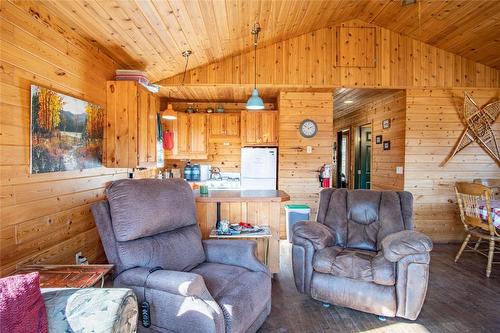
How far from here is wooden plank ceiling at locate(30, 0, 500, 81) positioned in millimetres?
2565

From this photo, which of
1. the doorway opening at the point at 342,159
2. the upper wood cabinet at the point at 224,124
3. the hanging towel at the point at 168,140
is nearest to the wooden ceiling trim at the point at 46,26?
the hanging towel at the point at 168,140

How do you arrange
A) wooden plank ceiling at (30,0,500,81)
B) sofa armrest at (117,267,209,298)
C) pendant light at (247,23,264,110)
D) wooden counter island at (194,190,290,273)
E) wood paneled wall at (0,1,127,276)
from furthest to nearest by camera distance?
pendant light at (247,23,264,110)
wooden counter island at (194,190,290,273)
wooden plank ceiling at (30,0,500,81)
wood paneled wall at (0,1,127,276)
sofa armrest at (117,267,209,298)

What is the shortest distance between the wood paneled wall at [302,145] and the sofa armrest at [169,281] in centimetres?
335

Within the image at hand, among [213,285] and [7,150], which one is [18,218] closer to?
[7,150]

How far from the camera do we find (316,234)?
2.60 metres

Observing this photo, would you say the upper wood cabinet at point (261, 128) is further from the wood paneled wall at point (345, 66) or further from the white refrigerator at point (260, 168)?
the wood paneled wall at point (345, 66)

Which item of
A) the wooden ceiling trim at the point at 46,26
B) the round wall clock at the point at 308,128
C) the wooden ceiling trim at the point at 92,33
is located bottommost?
the round wall clock at the point at 308,128

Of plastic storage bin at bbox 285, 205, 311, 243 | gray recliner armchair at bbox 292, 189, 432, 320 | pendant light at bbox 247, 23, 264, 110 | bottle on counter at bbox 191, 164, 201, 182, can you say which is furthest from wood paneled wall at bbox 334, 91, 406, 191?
bottle on counter at bbox 191, 164, 201, 182

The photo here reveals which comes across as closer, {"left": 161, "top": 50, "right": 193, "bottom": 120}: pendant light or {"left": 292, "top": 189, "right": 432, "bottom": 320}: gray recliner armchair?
{"left": 292, "top": 189, "right": 432, "bottom": 320}: gray recliner armchair

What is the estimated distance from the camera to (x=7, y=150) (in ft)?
5.96

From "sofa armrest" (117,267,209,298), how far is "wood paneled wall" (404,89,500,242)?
13.6ft

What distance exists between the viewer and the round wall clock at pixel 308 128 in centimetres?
489

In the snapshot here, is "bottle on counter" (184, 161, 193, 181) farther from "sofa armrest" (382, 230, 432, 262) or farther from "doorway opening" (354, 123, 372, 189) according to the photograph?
"doorway opening" (354, 123, 372, 189)

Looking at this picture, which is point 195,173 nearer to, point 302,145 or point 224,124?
point 224,124
